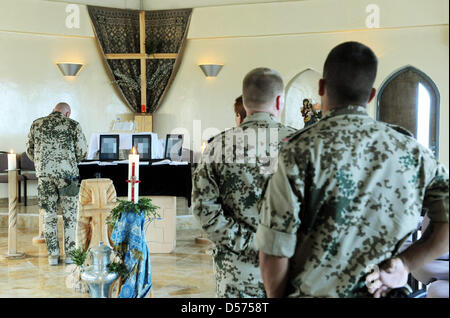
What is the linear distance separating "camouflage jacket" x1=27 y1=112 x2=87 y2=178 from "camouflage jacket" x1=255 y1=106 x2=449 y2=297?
16.7 feet

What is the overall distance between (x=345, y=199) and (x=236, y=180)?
3.15 ft

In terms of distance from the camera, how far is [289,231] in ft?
5.64

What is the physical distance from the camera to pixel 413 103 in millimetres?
10453

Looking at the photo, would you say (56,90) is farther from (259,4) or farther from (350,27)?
(350,27)

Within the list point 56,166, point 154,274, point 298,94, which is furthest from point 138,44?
point 154,274

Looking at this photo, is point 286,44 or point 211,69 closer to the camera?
point 286,44

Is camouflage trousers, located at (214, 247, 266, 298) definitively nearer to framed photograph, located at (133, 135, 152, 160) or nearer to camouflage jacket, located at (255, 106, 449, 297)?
camouflage jacket, located at (255, 106, 449, 297)

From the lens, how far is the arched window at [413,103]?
10.3 metres

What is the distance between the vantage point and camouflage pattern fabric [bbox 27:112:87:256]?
6.52m

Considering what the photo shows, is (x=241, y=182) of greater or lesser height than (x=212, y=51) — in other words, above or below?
below

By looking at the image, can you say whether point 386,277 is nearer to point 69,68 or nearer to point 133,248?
point 133,248

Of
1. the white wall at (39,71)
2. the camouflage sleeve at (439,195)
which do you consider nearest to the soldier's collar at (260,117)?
Result: the camouflage sleeve at (439,195)

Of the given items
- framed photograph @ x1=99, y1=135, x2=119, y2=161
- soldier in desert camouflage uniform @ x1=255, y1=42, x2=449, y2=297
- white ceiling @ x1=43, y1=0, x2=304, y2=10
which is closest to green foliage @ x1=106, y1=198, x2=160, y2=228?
soldier in desert camouflage uniform @ x1=255, y1=42, x2=449, y2=297
